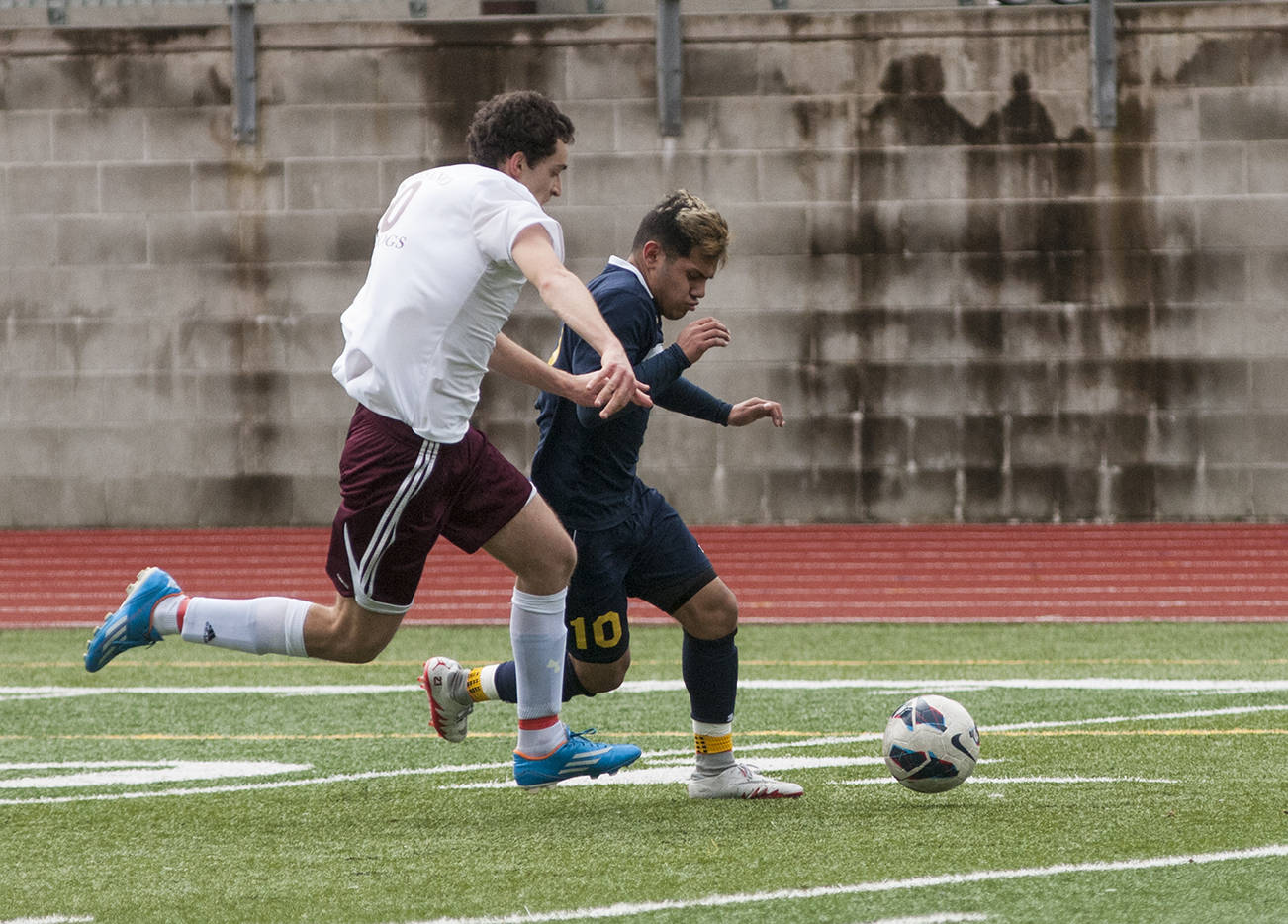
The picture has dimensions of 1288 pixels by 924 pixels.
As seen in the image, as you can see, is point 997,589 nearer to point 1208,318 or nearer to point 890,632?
point 890,632

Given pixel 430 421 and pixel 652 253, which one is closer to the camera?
pixel 430 421

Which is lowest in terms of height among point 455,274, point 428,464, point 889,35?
point 428,464

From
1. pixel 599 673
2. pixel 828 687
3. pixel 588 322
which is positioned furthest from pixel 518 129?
pixel 828 687

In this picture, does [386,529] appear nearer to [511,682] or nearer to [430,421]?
[430,421]

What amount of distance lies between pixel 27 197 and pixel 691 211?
11.9 metres

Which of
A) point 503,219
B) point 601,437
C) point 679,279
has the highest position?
point 503,219

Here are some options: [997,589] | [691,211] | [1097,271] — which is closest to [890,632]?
[997,589]

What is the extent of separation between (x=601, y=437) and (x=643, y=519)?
10.5 inches

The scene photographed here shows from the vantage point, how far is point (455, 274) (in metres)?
4.45

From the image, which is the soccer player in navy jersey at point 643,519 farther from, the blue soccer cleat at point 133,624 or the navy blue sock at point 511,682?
the blue soccer cleat at point 133,624

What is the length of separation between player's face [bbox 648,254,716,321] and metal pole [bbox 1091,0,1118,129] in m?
10.8

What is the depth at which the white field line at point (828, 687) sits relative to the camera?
24.1ft

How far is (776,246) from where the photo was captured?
1495 cm

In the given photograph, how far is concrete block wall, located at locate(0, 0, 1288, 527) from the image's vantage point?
48.7 feet
